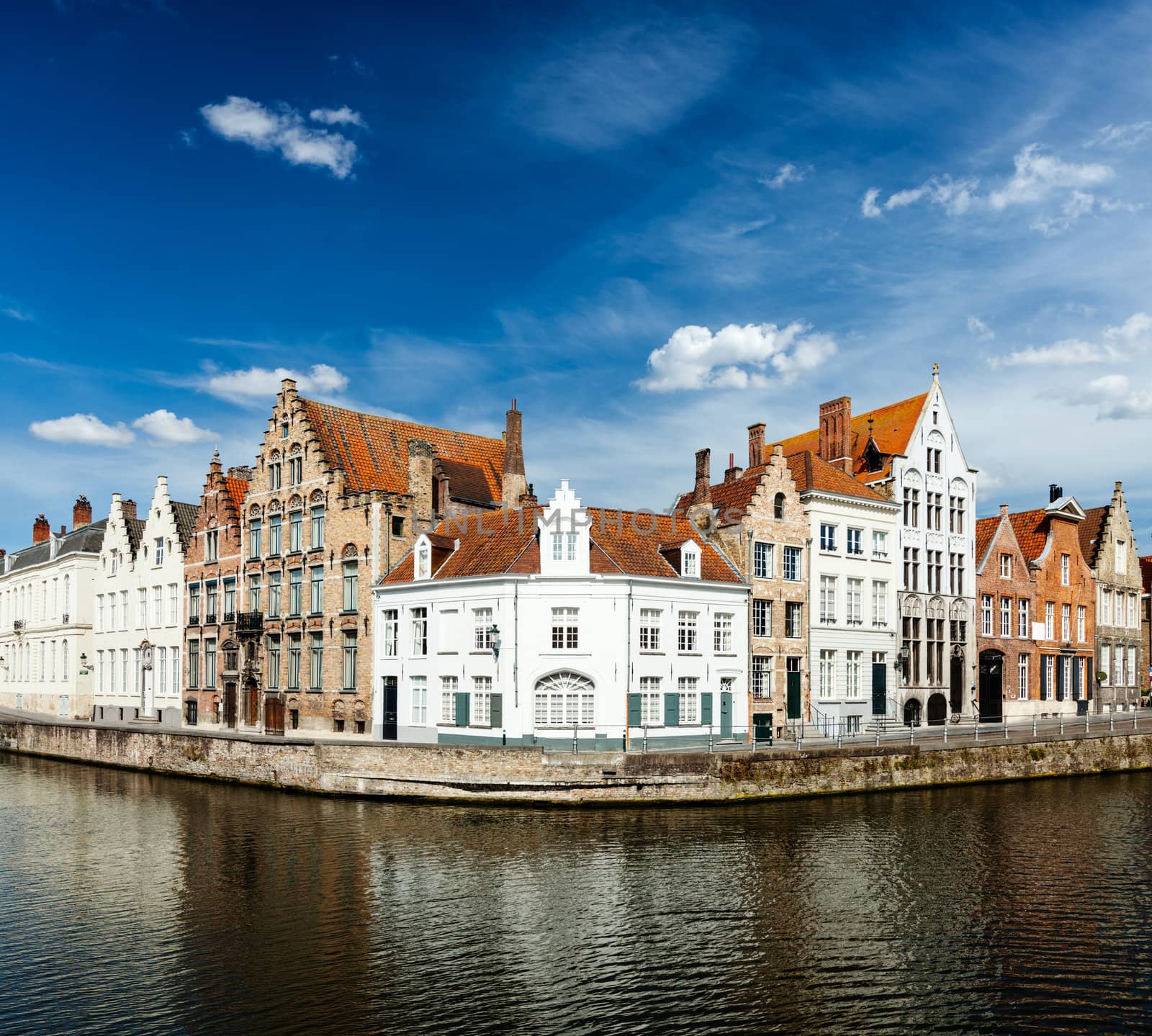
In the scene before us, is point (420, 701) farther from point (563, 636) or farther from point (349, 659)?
point (563, 636)

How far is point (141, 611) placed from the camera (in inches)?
2616

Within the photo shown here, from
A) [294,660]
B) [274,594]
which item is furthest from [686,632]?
[274,594]

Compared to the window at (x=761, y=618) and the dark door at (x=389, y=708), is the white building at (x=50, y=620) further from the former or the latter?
the window at (x=761, y=618)

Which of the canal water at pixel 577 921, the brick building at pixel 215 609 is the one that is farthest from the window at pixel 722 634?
the brick building at pixel 215 609

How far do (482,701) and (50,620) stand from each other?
46.0 m

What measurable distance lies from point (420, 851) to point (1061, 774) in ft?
100

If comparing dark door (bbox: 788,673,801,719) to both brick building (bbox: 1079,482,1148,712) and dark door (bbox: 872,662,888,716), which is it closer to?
dark door (bbox: 872,662,888,716)

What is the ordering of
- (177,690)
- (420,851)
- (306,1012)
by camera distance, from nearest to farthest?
(306,1012)
(420,851)
(177,690)

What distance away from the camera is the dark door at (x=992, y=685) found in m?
59.0

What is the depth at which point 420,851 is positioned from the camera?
29.7 m

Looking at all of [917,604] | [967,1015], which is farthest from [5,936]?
[917,604]

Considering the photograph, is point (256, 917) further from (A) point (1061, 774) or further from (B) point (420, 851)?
(A) point (1061, 774)

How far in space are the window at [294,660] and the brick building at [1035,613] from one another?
35612 millimetres

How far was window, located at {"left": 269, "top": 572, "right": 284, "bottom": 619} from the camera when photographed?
179ft
